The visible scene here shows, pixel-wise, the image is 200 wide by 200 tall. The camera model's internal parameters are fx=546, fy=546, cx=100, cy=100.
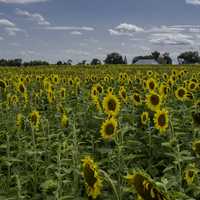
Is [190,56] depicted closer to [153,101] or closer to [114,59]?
[114,59]

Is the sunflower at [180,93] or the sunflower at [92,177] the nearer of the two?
the sunflower at [92,177]

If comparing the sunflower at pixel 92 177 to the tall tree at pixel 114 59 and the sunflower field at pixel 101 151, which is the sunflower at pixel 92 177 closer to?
the sunflower field at pixel 101 151

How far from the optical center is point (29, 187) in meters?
4.88

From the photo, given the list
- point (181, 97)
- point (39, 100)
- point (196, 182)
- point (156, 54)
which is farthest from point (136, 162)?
point (156, 54)

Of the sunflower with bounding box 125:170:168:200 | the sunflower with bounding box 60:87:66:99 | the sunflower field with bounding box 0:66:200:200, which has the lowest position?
the sunflower field with bounding box 0:66:200:200

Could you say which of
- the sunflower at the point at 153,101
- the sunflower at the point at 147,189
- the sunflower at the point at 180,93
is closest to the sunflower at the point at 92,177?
the sunflower at the point at 147,189

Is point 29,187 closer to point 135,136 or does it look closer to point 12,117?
point 135,136

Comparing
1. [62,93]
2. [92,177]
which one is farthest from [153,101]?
[92,177]

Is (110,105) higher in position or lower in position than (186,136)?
higher

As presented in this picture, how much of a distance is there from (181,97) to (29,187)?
3112 millimetres

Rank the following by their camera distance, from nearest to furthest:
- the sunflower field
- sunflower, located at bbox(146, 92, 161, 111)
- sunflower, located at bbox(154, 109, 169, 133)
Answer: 1. the sunflower field
2. sunflower, located at bbox(154, 109, 169, 133)
3. sunflower, located at bbox(146, 92, 161, 111)

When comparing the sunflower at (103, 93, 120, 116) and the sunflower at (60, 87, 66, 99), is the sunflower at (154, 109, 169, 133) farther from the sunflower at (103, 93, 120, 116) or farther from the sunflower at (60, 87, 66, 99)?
the sunflower at (60, 87, 66, 99)

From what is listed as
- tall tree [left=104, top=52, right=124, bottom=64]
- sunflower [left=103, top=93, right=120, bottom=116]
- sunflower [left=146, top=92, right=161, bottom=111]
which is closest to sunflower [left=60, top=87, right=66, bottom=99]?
sunflower [left=146, top=92, right=161, bottom=111]

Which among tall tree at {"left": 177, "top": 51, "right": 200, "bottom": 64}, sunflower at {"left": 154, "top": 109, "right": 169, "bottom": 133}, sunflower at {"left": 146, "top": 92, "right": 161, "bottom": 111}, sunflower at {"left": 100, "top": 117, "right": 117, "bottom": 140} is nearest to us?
sunflower at {"left": 100, "top": 117, "right": 117, "bottom": 140}
